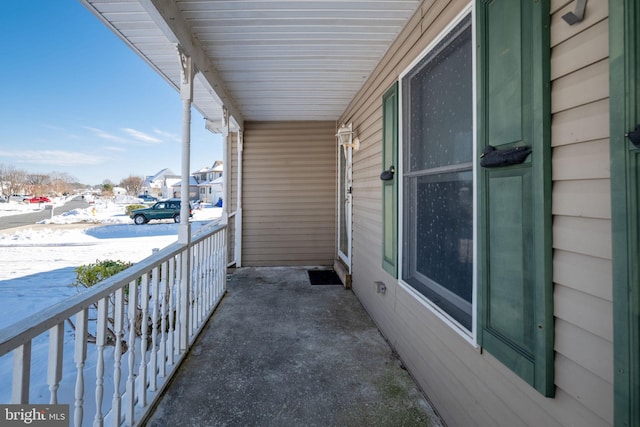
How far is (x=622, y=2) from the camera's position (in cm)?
76

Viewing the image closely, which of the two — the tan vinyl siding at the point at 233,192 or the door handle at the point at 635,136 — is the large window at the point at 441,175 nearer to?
the door handle at the point at 635,136

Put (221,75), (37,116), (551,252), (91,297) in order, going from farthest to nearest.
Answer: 1. (37,116)
2. (221,75)
3. (91,297)
4. (551,252)

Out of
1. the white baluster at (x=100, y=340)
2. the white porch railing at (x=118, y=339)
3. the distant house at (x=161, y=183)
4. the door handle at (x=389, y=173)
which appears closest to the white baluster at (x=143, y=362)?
the white porch railing at (x=118, y=339)

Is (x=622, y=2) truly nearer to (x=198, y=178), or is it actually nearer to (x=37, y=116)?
(x=37, y=116)

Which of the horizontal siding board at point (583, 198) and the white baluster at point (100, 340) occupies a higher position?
the horizontal siding board at point (583, 198)

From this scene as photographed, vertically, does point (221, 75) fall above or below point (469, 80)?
above

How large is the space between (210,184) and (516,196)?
33.8 metres

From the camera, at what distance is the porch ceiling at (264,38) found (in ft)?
6.94

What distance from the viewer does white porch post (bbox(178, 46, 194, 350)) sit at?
7.88 ft

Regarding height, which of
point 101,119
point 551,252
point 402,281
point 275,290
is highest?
point 101,119

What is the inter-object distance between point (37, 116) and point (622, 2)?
1145 cm

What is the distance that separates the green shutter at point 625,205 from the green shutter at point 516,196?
0.22 meters

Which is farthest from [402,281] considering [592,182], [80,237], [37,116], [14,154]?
[80,237]

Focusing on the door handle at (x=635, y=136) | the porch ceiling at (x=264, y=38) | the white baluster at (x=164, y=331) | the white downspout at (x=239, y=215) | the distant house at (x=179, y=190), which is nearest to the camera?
the door handle at (x=635, y=136)
